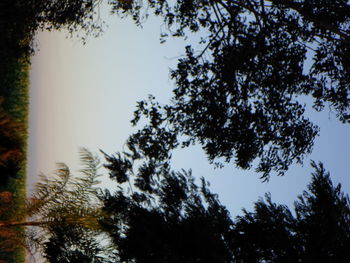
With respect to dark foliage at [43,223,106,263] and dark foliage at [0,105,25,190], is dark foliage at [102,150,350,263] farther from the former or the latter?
dark foliage at [0,105,25,190]

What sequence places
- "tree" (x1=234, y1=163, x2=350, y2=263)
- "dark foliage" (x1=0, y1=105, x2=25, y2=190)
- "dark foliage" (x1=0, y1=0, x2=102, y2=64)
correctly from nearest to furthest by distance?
"dark foliage" (x1=0, y1=105, x2=25, y2=190) < "tree" (x1=234, y1=163, x2=350, y2=263) < "dark foliage" (x1=0, y1=0, x2=102, y2=64)

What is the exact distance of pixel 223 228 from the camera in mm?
5398

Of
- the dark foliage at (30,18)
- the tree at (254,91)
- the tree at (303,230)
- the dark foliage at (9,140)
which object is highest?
the dark foliage at (30,18)

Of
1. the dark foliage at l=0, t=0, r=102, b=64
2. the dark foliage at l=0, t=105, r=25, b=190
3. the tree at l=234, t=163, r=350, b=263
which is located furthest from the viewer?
the dark foliage at l=0, t=0, r=102, b=64

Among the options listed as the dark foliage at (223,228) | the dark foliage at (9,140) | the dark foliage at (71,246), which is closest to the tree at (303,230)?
the dark foliage at (223,228)

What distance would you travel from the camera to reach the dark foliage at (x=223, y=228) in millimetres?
4285

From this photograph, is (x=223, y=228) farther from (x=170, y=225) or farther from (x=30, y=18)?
(x=30, y=18)

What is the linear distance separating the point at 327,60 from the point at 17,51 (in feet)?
31.5

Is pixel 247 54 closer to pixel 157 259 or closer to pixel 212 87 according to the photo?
pixel 212 87

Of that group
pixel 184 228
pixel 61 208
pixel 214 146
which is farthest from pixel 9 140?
pixel 214 146

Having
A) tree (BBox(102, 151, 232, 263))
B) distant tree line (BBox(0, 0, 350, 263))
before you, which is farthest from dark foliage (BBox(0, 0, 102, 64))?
tree (BBox(102, 151, 232, 263))

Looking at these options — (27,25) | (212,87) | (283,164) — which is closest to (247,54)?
(212,87)

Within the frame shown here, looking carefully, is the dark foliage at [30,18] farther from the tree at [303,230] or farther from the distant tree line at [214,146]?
the tree at [303,230]

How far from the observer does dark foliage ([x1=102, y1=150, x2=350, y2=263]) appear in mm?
A: 4285
